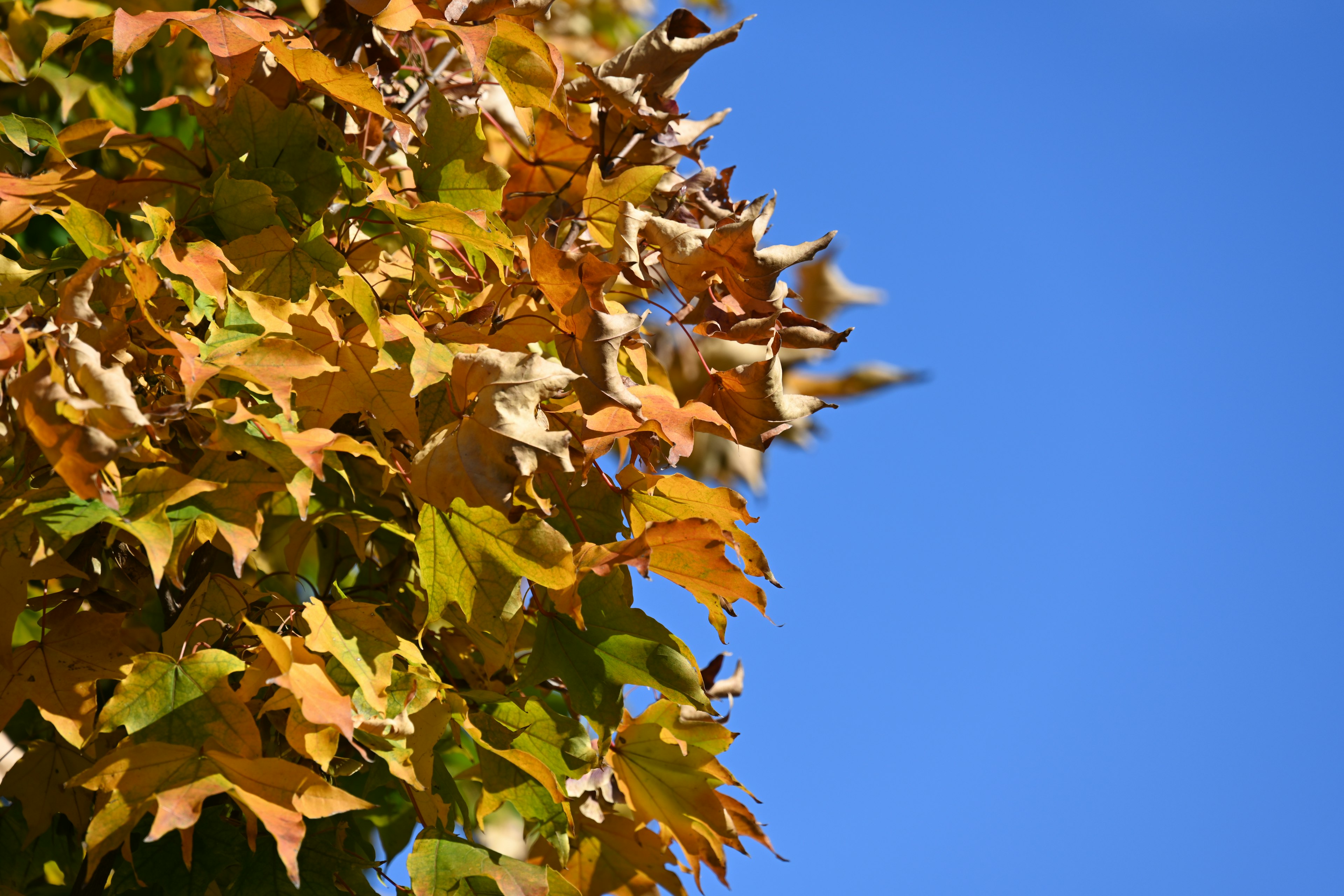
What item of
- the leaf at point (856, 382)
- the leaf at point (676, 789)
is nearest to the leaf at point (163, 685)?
Answer: the leaf at point (676, 789)

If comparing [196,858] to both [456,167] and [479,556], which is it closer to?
[479,556]

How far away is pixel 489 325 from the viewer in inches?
40.1

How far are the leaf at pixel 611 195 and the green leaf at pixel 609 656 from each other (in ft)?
1.20

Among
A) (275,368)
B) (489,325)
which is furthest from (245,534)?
(489,325)

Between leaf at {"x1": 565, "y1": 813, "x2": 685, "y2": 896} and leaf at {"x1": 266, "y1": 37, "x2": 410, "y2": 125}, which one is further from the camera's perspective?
leaf at {"x1": 565, "y1": 813, "x2": 685, "y2": 896}

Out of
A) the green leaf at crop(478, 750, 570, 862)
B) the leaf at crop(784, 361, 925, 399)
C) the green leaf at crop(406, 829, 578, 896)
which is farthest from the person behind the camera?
the leaf at crop(784, 361, 925, 399)

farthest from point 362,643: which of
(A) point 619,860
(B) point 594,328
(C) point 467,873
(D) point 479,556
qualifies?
(A) point 619,860

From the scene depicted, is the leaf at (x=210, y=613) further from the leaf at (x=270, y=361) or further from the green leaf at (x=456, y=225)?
the green leaf at (x=456, y=225)

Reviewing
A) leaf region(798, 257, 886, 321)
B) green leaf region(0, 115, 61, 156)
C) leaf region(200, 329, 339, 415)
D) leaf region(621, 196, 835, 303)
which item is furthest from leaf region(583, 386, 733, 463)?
leaf region(798, 257, 886, 321)

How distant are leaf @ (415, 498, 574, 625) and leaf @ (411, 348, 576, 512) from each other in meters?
0.05

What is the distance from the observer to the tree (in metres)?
0.81

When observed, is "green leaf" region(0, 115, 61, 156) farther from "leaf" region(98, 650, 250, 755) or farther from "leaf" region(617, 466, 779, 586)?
"leaf" region(617, 466, 779, 586)

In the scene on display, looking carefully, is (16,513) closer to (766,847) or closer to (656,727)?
(656,727)

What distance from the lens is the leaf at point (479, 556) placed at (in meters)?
0.89
